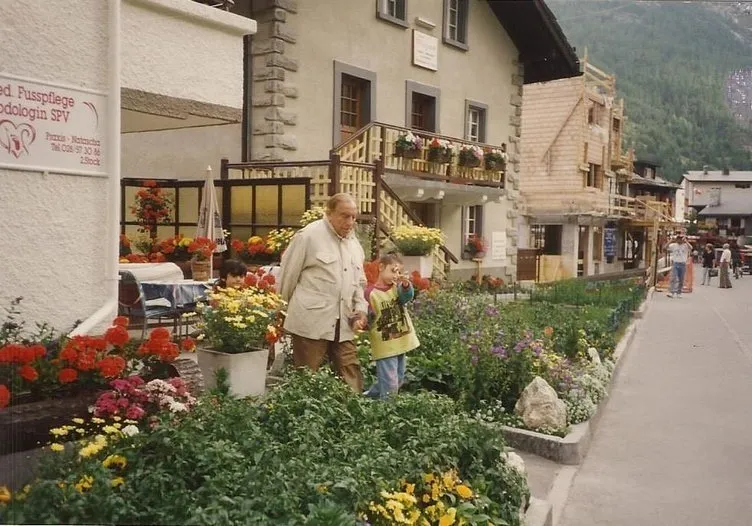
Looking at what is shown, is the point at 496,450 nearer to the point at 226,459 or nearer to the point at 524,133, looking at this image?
the point at 226,459

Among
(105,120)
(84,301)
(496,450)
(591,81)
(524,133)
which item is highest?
(591,81)

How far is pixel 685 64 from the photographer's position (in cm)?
971

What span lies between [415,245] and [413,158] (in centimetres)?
306

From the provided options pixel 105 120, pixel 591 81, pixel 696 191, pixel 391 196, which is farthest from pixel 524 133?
A: pixel 696 191

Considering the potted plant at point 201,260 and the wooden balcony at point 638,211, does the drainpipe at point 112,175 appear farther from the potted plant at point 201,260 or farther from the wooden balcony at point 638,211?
the wooden balcony at point 638,211

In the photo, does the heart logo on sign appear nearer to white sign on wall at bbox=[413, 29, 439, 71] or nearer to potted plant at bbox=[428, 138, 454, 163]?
potted plant at bbox=[428, 138, 454, 163]

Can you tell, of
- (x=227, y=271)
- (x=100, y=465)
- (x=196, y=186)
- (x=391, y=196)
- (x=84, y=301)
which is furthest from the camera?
(x=391, y=196)

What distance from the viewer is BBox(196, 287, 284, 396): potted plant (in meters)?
5.96

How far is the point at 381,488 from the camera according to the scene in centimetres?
373

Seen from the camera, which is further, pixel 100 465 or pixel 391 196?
pixel 391 196

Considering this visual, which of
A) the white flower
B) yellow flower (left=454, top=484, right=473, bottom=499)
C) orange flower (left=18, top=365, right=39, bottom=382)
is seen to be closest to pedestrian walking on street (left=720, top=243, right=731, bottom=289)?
yellow flower (left=454, top=484, right=473, bottom=499)

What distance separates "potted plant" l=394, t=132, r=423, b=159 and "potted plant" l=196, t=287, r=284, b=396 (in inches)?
403

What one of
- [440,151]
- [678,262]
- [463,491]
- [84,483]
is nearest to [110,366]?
[84,483]

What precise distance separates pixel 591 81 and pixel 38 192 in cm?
3685
